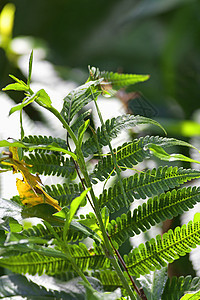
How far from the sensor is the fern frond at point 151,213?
A: 23 centimetres

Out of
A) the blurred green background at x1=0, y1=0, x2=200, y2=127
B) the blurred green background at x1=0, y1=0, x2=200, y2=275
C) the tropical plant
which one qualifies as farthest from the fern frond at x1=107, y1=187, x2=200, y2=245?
the blurred green background at x1=0, y1=0, x2=200, y2=127

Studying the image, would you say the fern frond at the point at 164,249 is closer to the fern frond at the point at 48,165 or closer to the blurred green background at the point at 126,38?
the fern frond at the point at 48,165

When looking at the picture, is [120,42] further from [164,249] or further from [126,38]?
[164,249]

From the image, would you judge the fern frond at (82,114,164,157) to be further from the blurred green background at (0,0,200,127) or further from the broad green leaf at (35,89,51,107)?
the blurred green background at (0,0,200,127)

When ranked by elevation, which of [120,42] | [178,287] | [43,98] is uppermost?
[120,42]

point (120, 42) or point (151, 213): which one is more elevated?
point (120, 42)

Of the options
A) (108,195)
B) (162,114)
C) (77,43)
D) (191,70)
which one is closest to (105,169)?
(108,195)

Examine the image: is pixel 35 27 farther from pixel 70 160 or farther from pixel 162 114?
pixel 70 160

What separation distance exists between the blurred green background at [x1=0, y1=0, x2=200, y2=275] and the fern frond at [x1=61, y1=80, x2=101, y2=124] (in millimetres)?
380

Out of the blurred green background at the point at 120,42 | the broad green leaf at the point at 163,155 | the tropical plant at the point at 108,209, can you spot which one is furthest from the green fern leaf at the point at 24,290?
the blurred green background at the point at 120,42

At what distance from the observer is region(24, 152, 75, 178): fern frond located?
0.25 m

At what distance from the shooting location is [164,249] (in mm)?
229

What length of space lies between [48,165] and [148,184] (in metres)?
0.06

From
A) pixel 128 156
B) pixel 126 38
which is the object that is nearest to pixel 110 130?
pixel 128 156
